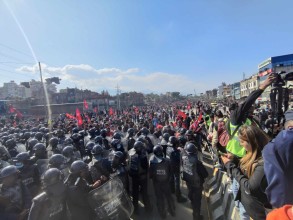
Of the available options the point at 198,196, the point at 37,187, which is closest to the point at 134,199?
the point at 198,196

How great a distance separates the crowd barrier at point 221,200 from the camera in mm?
4938

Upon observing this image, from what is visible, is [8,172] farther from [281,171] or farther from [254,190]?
[281,171]

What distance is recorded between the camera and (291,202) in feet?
5.59

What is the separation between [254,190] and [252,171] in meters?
0.24

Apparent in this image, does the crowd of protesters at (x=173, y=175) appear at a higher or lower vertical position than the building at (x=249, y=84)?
lower

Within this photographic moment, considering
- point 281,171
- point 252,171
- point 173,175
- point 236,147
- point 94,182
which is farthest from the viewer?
point 173,175

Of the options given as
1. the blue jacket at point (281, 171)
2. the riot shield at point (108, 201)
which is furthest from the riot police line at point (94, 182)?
the blue jacket at point (281, 171)

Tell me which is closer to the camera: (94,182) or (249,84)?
(94,182)

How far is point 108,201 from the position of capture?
380cm

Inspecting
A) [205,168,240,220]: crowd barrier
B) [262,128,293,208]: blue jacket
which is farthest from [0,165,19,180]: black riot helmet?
[205,168,240,220]: crowd barrier

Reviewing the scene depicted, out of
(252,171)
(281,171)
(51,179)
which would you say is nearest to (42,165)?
(51,179)

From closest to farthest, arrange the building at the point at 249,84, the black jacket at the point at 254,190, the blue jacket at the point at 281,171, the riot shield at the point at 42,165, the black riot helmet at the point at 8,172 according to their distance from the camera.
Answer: the blue jacket at the point at 281,171 < the black jacket at the point at 254,190 < the black riot helmet at the point at 8,172 < the riot shield at the point at 42,165 < the building at the point at 249,84

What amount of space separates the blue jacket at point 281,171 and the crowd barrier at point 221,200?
294 cm

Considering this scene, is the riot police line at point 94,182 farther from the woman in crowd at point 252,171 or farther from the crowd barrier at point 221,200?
the woman in crowd at point 252,171
